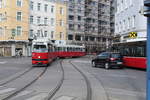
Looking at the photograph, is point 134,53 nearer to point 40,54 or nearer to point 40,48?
point 40,54

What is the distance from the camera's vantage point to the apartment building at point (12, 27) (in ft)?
173

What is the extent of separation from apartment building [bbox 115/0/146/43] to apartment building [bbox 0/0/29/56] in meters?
24.4

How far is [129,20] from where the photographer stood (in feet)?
113

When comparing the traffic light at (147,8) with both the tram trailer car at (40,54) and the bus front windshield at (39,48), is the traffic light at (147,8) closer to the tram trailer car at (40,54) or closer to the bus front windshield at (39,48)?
the tram trailer car at (40,54)

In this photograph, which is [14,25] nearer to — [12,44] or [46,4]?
[12,44]

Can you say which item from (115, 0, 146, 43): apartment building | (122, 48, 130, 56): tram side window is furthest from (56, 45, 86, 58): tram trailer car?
(122, 48, 130, 56): tram side window

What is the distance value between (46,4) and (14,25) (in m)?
12.4

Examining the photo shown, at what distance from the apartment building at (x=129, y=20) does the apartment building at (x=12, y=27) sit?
79.9 feet

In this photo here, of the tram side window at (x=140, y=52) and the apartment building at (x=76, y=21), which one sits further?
the apartment building at (x=76, y=21)

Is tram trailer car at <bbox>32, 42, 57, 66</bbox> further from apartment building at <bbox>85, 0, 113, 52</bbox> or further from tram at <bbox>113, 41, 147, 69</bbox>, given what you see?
apartment building at <bbox>85, 0, 113, 52</bbox>

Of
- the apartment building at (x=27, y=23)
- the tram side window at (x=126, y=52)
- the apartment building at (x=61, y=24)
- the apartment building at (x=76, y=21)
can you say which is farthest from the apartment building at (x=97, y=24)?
the tram side window at (x=126, y=52)

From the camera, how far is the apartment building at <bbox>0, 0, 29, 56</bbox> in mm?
52719

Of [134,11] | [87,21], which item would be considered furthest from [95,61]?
[87,21]

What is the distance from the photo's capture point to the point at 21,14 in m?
55.1
